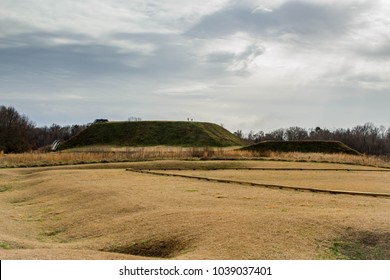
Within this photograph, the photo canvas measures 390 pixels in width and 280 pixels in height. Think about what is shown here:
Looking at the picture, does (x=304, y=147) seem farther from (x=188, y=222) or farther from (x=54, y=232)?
(x=188, y=222)

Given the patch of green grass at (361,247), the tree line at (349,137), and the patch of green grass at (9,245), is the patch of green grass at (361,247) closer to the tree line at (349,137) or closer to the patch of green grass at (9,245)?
the patch of green grass at (9,245)

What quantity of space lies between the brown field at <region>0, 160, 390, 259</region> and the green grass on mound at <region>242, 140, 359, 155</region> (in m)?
33.8

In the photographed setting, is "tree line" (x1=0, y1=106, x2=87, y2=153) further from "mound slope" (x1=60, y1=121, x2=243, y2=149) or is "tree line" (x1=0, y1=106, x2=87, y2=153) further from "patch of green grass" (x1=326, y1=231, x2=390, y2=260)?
"patch of green grass" (x1=326, y1=231, x2=390, y2=260)

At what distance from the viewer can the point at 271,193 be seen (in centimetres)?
1856

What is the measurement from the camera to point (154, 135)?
7138cm

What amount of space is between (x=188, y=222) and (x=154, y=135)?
194ft

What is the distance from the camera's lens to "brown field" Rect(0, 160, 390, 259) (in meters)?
10.4

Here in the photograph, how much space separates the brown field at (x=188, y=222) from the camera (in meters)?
10.4

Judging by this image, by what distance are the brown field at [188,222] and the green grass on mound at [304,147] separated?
33.8 meters

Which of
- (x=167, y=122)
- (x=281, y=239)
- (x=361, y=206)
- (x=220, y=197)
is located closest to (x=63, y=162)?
(x=220, y=197)

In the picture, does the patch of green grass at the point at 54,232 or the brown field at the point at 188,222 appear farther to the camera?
the patch of green grass at the point at 54,232

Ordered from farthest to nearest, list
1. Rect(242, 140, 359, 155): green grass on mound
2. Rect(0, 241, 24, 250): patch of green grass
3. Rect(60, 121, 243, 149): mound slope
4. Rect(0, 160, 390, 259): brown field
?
Rect(60, 121, 243, 149): mound slope, Rect(242, 140, 359, 155): green grass on mound, Rect(0, 241, 24, 250): patch of green grass, Rect(0, 160, 390, 259): brown field

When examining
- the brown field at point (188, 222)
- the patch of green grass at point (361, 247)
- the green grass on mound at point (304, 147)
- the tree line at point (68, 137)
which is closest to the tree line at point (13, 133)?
the tree line at point (68, 137)

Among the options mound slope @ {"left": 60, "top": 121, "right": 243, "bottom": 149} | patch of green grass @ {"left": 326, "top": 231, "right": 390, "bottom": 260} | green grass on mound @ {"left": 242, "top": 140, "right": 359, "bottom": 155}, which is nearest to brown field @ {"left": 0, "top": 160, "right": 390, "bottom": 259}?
patch of green grass @ {"left": 326, "top": 231, "right": 390, "bottom": 260}
